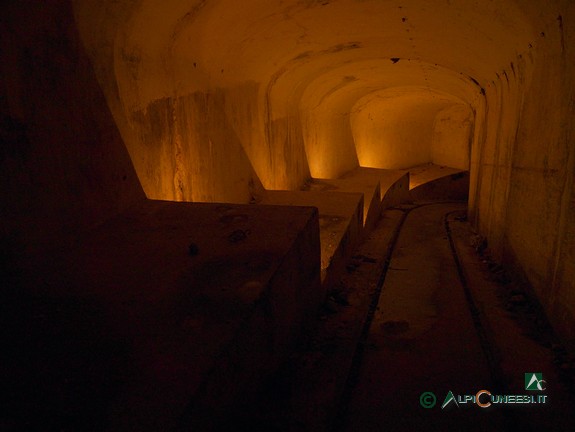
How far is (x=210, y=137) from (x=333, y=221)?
251cm

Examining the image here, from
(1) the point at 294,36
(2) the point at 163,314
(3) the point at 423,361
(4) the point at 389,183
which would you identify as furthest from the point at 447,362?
(4) the point at 389,183

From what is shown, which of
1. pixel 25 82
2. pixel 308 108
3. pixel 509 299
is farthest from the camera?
pixel 308 108

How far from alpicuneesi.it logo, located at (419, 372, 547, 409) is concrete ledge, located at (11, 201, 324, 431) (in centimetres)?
123

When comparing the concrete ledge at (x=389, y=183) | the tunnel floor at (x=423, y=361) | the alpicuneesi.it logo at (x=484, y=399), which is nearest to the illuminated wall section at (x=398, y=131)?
the concrete ledge at (x=389, y=183)

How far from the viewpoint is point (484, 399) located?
10.1ft

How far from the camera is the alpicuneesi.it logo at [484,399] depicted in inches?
118

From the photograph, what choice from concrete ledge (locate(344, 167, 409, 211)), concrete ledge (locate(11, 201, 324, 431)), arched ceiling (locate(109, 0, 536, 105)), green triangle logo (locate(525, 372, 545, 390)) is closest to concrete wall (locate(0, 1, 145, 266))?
concrete ledge (locate(11, 201, 324, 431))

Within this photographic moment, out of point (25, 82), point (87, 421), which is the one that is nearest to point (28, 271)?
point (25, 82)

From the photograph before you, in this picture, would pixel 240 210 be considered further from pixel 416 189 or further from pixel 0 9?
pixel 416 189

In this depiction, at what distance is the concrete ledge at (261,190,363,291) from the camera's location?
18.2 feet

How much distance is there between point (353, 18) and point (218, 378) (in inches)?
209

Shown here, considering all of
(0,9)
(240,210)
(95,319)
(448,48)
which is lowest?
(95,319)

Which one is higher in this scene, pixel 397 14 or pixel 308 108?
pixel 397 14

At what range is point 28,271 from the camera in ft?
8.19
